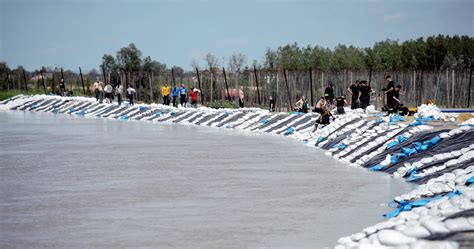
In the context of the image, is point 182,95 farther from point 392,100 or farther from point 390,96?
point 390,96

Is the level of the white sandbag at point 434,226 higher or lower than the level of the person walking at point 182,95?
lower

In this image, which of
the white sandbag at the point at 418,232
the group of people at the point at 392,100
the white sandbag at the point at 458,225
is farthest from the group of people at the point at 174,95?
the white sandbag at the point at 458,225

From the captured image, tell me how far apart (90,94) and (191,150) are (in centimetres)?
3836

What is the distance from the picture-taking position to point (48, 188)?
16.0 m

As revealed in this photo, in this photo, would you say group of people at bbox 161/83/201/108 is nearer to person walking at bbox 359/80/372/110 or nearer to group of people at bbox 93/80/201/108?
group of people at bbox 93/80/201/108

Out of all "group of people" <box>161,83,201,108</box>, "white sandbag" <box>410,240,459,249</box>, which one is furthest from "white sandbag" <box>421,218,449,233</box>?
"group of people" <box>161,83,201,108</box>

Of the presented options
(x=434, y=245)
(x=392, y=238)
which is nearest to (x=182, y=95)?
(x=392, y=238)

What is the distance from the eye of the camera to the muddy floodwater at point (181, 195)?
37.9ft

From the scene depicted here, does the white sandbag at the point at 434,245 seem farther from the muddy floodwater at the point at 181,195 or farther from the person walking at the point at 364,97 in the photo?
the person walking at the point at 364,97

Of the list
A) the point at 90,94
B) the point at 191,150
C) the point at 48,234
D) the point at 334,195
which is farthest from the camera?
the point at 90,94

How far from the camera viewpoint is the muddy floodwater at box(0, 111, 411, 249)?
1154 cm

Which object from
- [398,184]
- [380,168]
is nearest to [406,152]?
[380,168]

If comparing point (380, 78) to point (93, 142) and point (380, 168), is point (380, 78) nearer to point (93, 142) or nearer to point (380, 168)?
point (93, 142)

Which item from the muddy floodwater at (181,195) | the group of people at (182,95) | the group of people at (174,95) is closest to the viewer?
the muddy floodwater at (181,195)
